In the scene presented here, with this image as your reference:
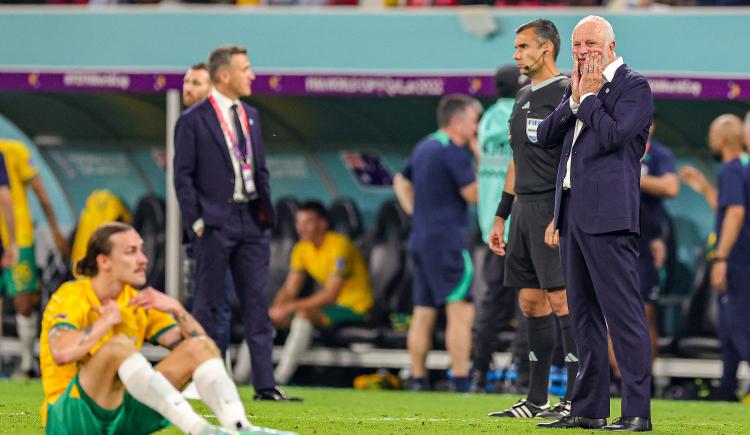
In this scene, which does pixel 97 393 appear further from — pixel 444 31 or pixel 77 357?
pixel 444 31

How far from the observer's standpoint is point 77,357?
643 cm

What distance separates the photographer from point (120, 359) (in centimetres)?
631

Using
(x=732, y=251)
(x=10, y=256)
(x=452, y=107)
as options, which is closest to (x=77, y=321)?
(x=452, y=107)

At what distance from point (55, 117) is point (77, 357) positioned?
872 cm

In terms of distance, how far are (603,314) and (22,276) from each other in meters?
7.34

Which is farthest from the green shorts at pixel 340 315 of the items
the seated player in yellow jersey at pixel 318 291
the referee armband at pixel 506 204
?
the referee armband at pixel 506 204

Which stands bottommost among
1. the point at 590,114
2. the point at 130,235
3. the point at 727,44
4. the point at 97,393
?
the point at 97,393

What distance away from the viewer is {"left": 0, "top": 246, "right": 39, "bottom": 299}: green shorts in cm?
1363

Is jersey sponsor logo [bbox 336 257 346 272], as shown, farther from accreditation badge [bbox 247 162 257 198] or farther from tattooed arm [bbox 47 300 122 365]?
tattooed arm [bbox 47 300 122 365]

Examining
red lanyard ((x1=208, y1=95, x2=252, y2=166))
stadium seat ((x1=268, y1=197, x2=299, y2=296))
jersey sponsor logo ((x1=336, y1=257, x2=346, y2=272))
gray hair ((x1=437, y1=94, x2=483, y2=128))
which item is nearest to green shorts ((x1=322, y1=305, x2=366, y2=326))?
jersey sponsor logo ((x1=336, y1=257, x2=346, y2=272))

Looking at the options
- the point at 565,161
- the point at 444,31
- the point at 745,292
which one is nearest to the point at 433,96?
the point at 444,31

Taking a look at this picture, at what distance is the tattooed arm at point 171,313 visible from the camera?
661 centimetres

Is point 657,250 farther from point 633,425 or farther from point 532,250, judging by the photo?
point 633,425

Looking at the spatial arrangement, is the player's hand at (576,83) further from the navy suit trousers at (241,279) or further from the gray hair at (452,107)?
the gray hair at (452,107)
